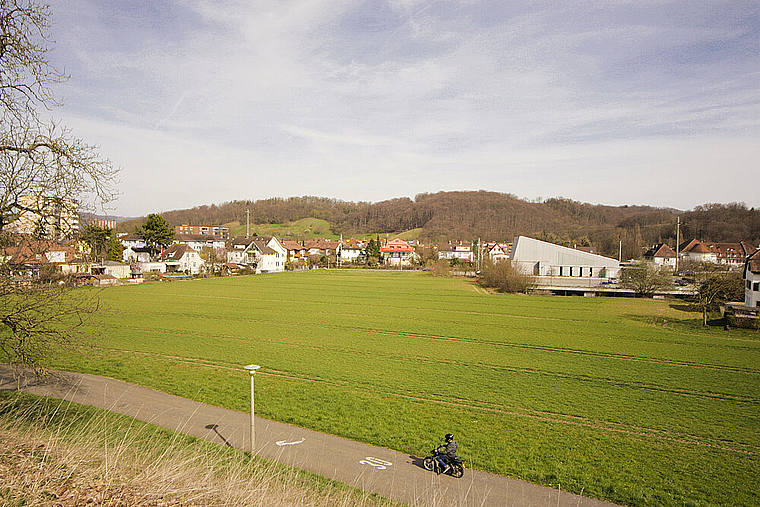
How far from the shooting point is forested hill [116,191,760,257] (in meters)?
120

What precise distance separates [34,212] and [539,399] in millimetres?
14792

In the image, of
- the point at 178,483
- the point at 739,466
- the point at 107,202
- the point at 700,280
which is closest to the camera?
the point at 178,483

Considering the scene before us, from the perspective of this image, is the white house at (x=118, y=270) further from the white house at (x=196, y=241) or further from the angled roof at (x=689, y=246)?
the angled roof at (x=689, y=246)

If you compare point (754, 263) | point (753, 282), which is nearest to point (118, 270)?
point (753, 282)

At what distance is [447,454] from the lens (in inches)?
370

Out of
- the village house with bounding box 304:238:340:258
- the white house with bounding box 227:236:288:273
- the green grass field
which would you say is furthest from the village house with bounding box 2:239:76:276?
the village house with bounding box 304:238:340:258

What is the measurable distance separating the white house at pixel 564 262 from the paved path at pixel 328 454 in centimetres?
6365

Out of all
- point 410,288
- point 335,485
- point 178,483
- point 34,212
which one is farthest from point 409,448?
point 410,288

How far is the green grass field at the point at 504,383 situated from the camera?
10.4 m

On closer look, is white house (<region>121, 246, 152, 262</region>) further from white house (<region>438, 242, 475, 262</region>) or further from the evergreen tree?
white house (<region>438, 242, 475, 262</region>)

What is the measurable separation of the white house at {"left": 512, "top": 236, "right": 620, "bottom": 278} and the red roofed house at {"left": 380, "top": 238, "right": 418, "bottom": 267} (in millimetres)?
42029

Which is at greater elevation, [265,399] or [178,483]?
[178,483]

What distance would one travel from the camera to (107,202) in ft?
29.4

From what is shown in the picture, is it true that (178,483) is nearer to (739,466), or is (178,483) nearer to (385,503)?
(385,503)
